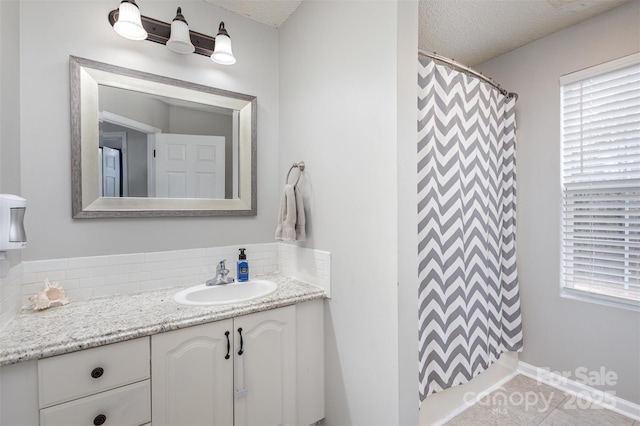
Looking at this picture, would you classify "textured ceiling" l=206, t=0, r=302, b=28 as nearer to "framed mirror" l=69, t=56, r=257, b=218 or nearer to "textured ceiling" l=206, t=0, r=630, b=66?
"textured ceiling" l=206, t=0, r=630, b=66

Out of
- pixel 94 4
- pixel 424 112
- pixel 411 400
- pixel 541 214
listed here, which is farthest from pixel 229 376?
pixel 541 214

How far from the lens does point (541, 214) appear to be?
2096 mm

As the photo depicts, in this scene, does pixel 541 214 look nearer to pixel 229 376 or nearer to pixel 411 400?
pixel 411 400

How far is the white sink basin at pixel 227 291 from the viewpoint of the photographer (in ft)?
5.12

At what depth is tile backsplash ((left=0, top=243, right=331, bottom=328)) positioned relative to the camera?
4.28 ft

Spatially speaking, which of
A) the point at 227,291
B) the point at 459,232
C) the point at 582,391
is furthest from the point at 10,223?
the point at 582,391

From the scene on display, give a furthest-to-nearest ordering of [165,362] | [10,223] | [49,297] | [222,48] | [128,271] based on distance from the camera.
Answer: [222,48] < [128,271] < [49,297] < [165,362] < [10,223]

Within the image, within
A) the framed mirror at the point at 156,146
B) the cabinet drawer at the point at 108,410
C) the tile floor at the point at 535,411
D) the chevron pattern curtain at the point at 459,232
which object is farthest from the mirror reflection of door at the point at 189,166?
the tile floor at the point at 535,411

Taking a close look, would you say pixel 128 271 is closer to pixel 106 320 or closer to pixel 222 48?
pixel 106 320

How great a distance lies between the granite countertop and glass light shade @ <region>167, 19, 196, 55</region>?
1.38 m

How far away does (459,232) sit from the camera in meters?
1.72

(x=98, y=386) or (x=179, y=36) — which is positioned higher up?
(x=179, y=36)

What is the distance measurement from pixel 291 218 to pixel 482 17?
181 centimetres

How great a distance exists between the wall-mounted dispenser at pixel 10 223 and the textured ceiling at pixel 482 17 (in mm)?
1542
